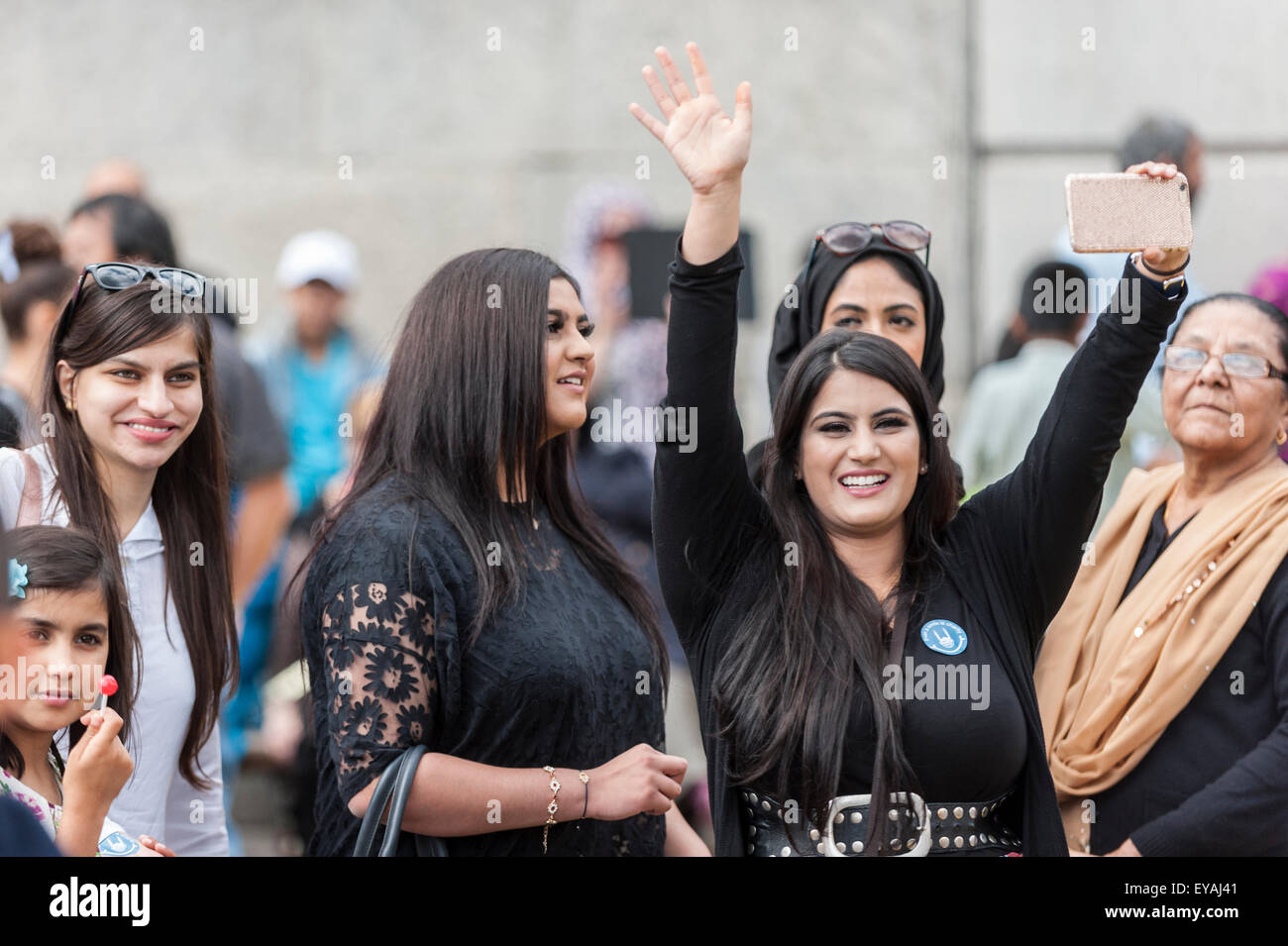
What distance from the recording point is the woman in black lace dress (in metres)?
2.76

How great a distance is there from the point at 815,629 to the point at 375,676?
75 cm

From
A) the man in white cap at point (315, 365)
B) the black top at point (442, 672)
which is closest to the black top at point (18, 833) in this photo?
the black top at point (442, 672)

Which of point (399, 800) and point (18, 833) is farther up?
point (18, 833)

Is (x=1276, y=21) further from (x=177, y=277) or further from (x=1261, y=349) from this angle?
(x=177, y=277)

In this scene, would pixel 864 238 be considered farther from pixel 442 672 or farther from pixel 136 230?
pixel 136 230

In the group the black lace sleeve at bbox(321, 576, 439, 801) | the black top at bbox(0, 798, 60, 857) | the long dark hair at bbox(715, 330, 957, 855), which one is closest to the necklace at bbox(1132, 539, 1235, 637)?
the long dark hair at bbox(715, 330, 957, 855)

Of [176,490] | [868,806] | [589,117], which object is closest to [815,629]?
[868,806]

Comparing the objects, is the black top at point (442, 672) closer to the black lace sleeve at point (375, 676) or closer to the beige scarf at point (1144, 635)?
the black lace sleeve at point (375, 676)

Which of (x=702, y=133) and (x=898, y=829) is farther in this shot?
(x=702, y=133)

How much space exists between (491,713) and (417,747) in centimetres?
16

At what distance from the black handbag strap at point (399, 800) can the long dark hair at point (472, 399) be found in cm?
38

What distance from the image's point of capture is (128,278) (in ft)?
10.5

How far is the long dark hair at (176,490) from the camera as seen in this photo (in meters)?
3.14
